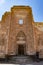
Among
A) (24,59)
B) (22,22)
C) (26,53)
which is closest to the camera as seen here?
(24,59)

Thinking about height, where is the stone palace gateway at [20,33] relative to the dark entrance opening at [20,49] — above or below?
above

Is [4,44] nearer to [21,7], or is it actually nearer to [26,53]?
[26,53]

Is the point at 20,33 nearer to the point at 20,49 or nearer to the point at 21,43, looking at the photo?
the point at 21,43

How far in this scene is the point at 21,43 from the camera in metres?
21.3

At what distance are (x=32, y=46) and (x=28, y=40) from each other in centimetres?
95

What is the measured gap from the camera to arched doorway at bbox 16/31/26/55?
2111 centimetres

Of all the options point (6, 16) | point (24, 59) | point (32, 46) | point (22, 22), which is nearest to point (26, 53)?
point (32, 46)

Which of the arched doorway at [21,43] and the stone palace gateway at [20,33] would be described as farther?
the arched doorway at [21,43]

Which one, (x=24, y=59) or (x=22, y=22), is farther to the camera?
(x=22, y=22)

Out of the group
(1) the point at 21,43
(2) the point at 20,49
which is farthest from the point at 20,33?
(2) the point at 20,49

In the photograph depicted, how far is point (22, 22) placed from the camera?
21.9m

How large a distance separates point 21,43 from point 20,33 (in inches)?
53.0

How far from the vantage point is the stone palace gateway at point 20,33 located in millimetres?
20756

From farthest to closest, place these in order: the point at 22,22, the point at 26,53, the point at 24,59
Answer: the point at 22,22 → the point at 26,53 → the point at 24,59
